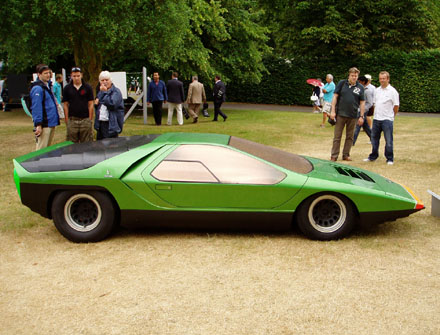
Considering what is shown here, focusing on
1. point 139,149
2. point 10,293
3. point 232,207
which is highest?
point 139,149

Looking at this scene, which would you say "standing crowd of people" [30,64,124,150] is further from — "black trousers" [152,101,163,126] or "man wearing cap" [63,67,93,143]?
"black trousers" [152,101,163,126]

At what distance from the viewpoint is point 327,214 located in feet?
18.9

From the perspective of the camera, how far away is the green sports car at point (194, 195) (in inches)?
221

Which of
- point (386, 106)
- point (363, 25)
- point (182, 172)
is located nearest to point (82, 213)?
point (182, 172)

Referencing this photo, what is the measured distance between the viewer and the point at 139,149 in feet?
19.4

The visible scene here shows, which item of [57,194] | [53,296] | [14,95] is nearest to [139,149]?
[57,194]

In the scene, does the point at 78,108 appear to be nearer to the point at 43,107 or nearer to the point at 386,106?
the point at 43,107

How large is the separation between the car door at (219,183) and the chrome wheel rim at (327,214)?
0.33 m

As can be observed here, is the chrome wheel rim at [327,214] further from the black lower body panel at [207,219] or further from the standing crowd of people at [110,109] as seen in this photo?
the standing crowd of people at [110,109]

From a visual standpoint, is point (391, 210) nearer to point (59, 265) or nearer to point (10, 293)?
point (59, 265)

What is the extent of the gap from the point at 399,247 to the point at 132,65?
1997cm

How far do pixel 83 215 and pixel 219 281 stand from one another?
6.21ft

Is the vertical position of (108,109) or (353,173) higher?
(108,109)

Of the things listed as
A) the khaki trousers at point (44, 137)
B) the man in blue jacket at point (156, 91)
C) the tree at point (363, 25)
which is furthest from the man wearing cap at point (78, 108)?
the tree at point (363, 25)
